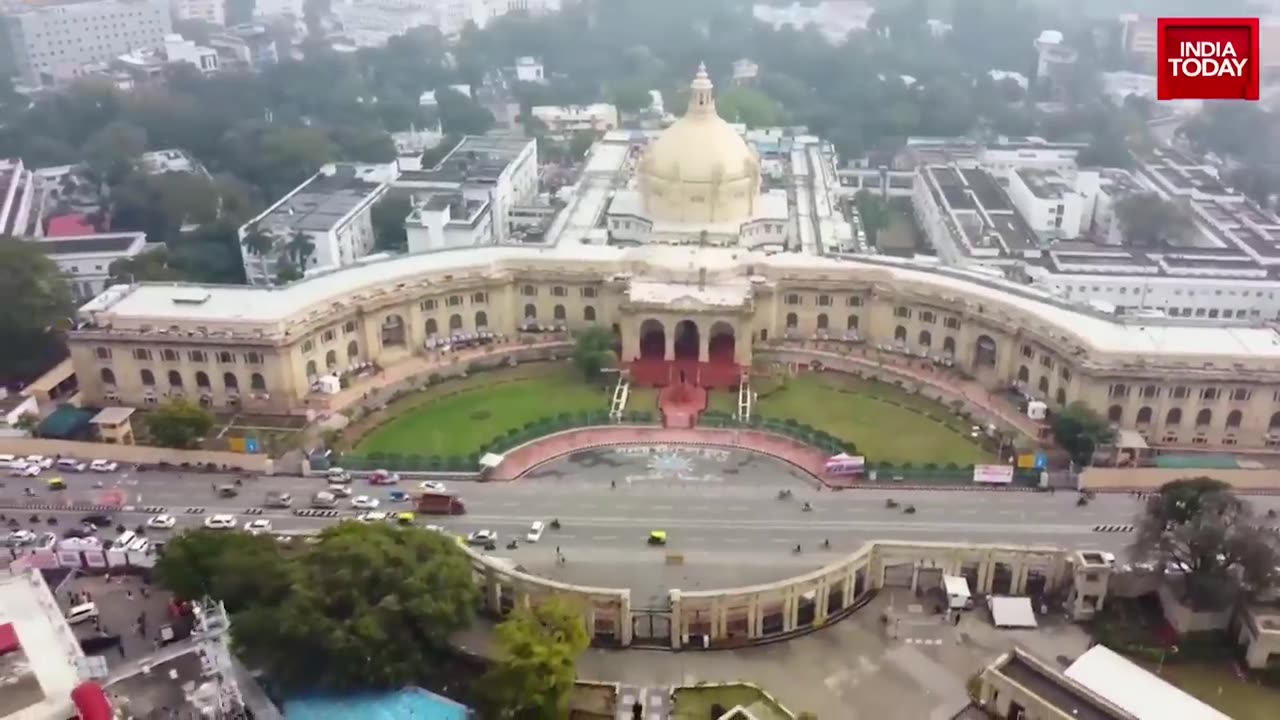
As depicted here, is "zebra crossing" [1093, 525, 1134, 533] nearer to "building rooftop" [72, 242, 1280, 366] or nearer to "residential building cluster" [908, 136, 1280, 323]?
"building rooftop" [72, 242, 1280, 366]

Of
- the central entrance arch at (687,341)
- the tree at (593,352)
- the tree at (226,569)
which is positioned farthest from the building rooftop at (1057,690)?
the central entrance arch at (687,341)

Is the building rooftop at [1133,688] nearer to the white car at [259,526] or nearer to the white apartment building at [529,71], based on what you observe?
the white car at [259,526]

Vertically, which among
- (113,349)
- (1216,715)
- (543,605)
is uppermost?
(113,349)

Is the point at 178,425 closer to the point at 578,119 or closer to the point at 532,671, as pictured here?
the point at 532,671

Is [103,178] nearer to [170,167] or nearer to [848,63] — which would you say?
[170,167]

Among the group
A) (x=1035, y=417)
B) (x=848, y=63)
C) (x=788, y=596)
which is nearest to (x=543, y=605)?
(x=788, y=596)

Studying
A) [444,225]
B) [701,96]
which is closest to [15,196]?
[444,225]
